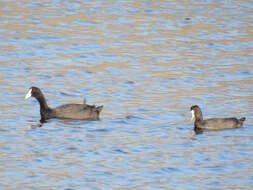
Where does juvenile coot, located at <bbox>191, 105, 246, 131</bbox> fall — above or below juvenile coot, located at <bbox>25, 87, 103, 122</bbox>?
below

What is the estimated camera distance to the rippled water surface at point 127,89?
13062 millimetres

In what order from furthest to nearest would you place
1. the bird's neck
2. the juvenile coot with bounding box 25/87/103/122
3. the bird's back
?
1. the bird's neck
2. the juvenile coot with bounding box 25/87/103/122
3. the bird's back

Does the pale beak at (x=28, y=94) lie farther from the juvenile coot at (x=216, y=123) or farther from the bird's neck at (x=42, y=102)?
the juvenile coot at (x=216, y=123)

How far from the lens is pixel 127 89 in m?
19.4

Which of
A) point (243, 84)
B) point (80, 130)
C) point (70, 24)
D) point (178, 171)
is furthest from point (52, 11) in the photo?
point (178, 171)

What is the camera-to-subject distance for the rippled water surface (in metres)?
13.1

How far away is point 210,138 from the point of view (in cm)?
1565

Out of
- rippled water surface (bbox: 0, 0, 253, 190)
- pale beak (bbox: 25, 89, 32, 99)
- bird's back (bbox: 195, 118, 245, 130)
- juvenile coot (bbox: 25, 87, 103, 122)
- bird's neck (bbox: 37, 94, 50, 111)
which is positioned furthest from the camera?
pale beak (bbox: 25, 89, 32, 99)

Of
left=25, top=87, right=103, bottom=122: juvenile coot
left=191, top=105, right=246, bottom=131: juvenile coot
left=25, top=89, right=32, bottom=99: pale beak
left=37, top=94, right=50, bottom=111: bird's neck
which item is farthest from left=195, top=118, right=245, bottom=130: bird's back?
left=25, top=89, right=32, bottom=99: pale beak

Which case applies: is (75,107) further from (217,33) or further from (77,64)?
(217,33)

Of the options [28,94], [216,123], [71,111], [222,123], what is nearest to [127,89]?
[71,111]

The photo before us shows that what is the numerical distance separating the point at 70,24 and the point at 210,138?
39.7ft

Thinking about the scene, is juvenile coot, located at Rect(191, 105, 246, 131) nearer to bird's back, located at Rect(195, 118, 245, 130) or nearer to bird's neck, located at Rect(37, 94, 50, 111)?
bird's back, located at Rect(195, 118, 245, 130)

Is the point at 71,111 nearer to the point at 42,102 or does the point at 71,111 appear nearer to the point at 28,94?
the point at 42,102
